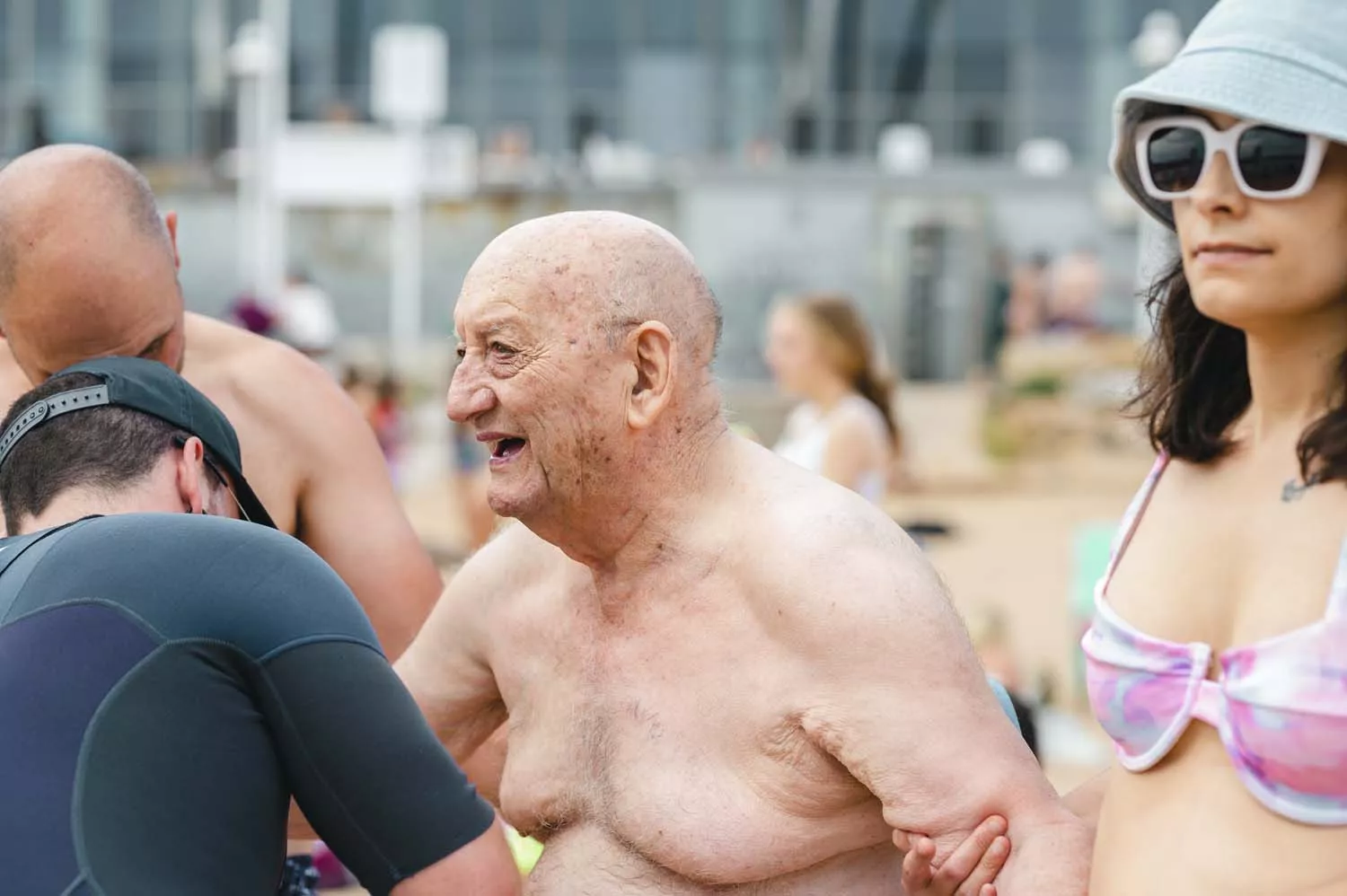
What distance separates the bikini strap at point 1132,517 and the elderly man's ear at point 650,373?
62 centimetres

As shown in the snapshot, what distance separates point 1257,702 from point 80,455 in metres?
1.40

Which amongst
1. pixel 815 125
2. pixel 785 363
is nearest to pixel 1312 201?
pixel 785 363

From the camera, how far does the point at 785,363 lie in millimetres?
7203

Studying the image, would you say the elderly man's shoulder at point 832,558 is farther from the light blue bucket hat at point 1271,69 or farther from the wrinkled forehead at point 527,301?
the light blue bucket hat at point 1271,69

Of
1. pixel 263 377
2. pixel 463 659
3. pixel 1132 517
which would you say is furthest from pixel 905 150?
pixel 1132 517

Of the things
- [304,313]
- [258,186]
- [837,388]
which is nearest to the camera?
[837,388]

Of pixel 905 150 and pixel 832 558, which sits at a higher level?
pixel 832 558

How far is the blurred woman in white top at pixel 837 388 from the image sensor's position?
692 centimetres

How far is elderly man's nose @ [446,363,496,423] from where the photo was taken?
2604 millimetres

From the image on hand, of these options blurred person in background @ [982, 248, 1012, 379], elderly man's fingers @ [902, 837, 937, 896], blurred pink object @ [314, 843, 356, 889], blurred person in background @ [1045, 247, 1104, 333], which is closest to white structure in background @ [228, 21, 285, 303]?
blurred person in background @ [1045, 247, 1104, 333]

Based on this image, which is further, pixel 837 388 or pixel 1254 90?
pixel 837 388

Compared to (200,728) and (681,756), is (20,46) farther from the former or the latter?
(200,728)

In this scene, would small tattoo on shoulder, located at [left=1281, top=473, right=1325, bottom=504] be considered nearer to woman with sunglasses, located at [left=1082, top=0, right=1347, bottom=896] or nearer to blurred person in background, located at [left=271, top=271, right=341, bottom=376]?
woman with sunglasses, located at [left=1082, top=0, right=1347, bottom=896]

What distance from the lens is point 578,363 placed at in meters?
2.59
